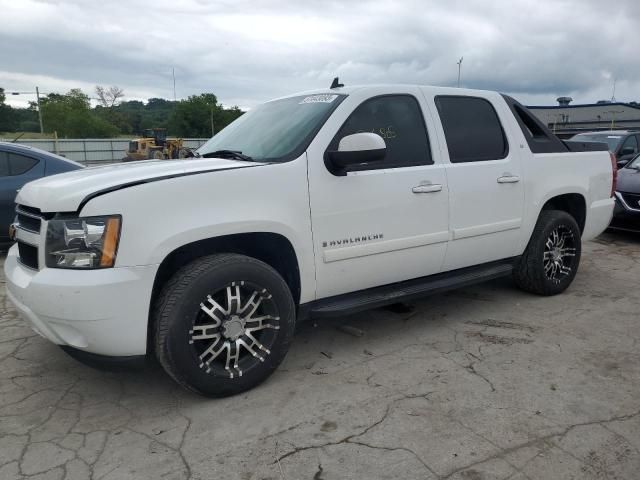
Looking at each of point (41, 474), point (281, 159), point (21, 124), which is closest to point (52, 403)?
point (41, 474)

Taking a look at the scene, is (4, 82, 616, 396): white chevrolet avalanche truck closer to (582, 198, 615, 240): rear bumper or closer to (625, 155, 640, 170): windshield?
(582, 198, 615, 240): rear bumper

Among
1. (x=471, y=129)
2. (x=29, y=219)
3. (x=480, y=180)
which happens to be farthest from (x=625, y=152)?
(x=29, y=219)

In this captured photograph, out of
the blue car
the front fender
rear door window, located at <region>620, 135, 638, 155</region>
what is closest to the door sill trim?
the front fender

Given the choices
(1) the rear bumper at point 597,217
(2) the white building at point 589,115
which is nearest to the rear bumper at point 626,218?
(1) the rear bumper at point 597,217

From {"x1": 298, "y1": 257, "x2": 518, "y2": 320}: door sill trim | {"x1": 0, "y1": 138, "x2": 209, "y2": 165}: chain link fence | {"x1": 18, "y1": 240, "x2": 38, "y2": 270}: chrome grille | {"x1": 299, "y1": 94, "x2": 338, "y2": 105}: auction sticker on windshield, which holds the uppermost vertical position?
{"x1": 0, "y1": 138, "x2": 209, "y2": 165}: chain link fence

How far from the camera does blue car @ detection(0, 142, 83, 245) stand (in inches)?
241

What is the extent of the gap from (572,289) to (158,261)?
4.21m

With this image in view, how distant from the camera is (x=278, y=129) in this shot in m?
3.53

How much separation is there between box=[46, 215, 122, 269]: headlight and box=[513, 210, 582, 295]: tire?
11.5ft

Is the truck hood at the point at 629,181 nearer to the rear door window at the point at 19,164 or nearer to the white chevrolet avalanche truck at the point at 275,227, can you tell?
the white chevrolet avalanche truck at the point at 275,227

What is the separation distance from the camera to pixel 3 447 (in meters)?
2.53

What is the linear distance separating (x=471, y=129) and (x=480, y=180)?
435 millimetres

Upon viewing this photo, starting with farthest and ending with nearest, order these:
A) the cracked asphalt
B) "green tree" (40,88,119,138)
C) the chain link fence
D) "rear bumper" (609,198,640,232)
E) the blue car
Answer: "green tree" (40,88,119,138), the chain link fence, "rear bumper" (609,198,640,232), the blue car, the cracked asphalt

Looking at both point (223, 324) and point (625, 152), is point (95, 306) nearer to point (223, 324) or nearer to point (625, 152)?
point (223, 324)
